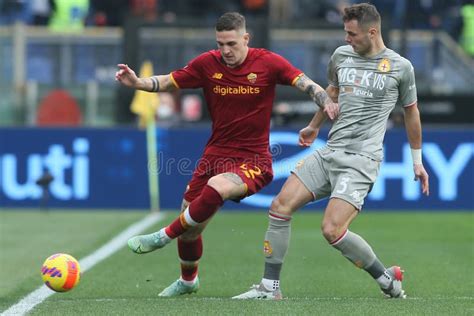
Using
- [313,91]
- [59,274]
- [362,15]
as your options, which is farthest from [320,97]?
[59,274]

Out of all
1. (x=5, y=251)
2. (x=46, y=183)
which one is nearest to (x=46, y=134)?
→ (x=46, y=183)

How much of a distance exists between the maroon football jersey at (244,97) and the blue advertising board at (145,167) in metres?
8.91

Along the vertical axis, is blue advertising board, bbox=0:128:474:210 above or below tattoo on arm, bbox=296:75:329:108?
below

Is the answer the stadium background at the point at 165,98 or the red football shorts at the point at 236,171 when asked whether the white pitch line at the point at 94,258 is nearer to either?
the red football shorts at the point at 236,171

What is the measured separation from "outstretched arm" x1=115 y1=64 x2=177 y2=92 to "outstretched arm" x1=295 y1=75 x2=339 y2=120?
1.07 m

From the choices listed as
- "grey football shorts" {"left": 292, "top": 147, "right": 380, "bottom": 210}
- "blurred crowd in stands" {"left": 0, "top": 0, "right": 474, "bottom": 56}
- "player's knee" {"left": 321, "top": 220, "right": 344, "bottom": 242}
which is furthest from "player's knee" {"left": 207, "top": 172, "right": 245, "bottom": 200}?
"blurred crowd in stands" {"left": 0, "top": 0, "right": 474, "bottom": 56}

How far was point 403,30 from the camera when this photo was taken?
2006cm

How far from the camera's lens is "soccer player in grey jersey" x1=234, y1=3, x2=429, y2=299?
8.27m

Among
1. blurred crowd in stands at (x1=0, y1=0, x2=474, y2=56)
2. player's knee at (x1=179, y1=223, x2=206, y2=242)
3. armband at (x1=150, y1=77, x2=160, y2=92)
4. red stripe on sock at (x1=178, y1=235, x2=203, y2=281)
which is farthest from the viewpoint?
blurred crowd in stands at (x1=0, y1=0, x2=474, y2=56)

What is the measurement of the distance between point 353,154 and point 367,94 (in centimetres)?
47

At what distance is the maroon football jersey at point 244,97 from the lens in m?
8.76

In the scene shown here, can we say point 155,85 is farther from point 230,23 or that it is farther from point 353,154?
point 353,154

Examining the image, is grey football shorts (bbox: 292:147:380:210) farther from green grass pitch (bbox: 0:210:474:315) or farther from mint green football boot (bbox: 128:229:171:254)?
mint green football boot (bbox: 128:229:171:254)

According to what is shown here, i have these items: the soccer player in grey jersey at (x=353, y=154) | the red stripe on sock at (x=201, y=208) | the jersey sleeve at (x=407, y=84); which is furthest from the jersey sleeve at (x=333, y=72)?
the red stripe on sock at (x=201, y=208)
